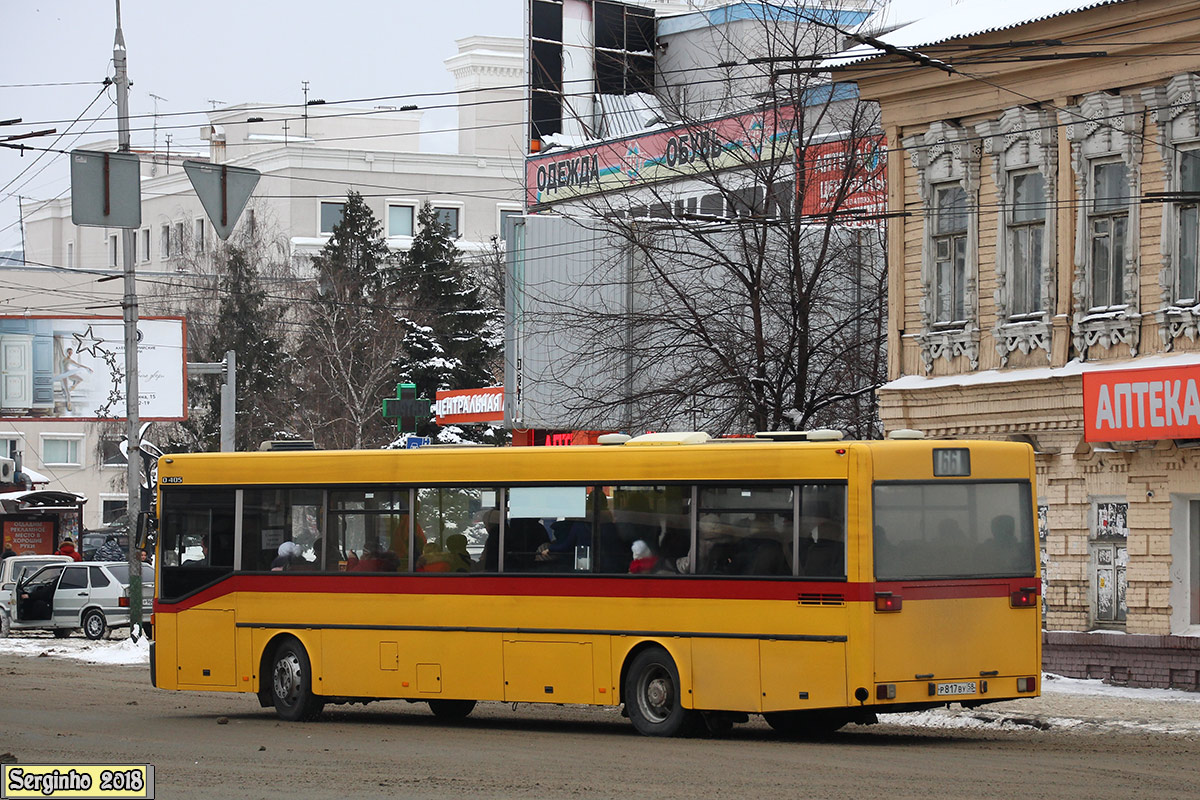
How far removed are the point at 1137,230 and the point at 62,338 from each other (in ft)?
129

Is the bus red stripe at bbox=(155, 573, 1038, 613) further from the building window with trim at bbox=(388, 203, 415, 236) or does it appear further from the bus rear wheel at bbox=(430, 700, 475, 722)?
the building window with trim at bbox=(388, 203, 415, 236)

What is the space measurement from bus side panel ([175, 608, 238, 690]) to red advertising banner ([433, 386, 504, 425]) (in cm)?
2390

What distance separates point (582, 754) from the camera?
607 inches

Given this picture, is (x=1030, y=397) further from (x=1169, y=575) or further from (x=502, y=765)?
(x=502, y=765)

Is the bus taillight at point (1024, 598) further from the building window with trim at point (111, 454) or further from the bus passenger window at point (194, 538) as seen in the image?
the building window with trim at point (111, 454)

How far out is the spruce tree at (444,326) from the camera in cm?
6312

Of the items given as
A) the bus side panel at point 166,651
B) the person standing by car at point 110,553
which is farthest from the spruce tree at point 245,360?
the bus side panel at point 166,651

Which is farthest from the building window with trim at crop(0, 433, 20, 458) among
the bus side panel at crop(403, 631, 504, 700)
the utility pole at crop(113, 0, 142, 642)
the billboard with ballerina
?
the bus side panel at crop(403, 631, 504, 700)

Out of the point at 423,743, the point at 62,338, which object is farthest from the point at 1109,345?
the point at 62,338

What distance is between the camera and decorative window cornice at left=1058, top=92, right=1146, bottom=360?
2342cm

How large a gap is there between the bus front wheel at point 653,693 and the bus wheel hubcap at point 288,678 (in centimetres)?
399

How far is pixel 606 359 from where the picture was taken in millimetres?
32969

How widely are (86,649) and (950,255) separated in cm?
1658

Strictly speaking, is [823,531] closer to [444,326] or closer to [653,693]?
[653,693]
